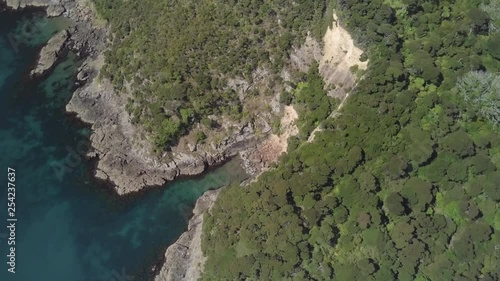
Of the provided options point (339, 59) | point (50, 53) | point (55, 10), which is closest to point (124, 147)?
point (50, 53)

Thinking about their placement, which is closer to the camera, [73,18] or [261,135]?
[261,135]

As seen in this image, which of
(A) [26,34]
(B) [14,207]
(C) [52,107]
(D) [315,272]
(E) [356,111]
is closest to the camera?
(D) [315,272]

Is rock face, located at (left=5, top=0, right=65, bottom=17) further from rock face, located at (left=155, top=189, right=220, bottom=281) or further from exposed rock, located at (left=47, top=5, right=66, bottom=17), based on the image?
rock face, located at (left=155, top=189, right=220, bottom=281)

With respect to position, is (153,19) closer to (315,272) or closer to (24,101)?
(24,101)

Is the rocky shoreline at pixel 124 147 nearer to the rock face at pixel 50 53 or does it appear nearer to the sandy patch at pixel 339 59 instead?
the rock face at pixel 50 53

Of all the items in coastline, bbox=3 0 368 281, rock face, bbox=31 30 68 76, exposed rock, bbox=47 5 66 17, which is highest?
exposed rock, bbox=47 5 66 17

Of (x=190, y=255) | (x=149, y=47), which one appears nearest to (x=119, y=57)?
(x=149, y=47)

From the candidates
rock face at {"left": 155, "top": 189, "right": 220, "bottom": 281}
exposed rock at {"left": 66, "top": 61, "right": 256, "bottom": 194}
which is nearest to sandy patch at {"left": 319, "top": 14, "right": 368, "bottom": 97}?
exposed rock at {"left": 66, "top": 61, "right": 256, "bottom": 194}
